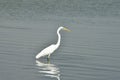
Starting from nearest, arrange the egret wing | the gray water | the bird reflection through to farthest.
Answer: the bird reflection < the gray water < the egret wing

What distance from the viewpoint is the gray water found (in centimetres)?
1455

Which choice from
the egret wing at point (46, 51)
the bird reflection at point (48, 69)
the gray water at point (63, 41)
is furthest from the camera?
the egret wing at point (46, 51)

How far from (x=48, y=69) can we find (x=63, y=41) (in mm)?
5801

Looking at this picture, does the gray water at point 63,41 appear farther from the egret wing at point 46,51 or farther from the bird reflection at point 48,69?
the egret wing at point 46,51

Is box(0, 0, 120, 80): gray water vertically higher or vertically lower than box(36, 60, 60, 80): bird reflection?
higher

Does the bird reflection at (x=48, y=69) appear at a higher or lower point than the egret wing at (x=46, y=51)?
lower

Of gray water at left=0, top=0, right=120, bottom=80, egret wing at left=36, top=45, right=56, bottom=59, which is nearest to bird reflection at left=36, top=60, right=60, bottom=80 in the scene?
gray water at left=0, top=0, right=120, bottom=80

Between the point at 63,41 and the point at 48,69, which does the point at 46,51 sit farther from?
the point at 63,41

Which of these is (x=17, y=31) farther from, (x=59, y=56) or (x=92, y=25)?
(x=59, y=56)

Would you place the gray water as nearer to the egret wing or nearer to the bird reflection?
the bird reflection

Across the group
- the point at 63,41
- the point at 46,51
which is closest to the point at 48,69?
the point at 46,51

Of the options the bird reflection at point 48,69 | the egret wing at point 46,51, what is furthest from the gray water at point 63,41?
the egret wing at point 46,51

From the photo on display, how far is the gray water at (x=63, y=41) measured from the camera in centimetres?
1455

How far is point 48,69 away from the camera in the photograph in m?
15.1
